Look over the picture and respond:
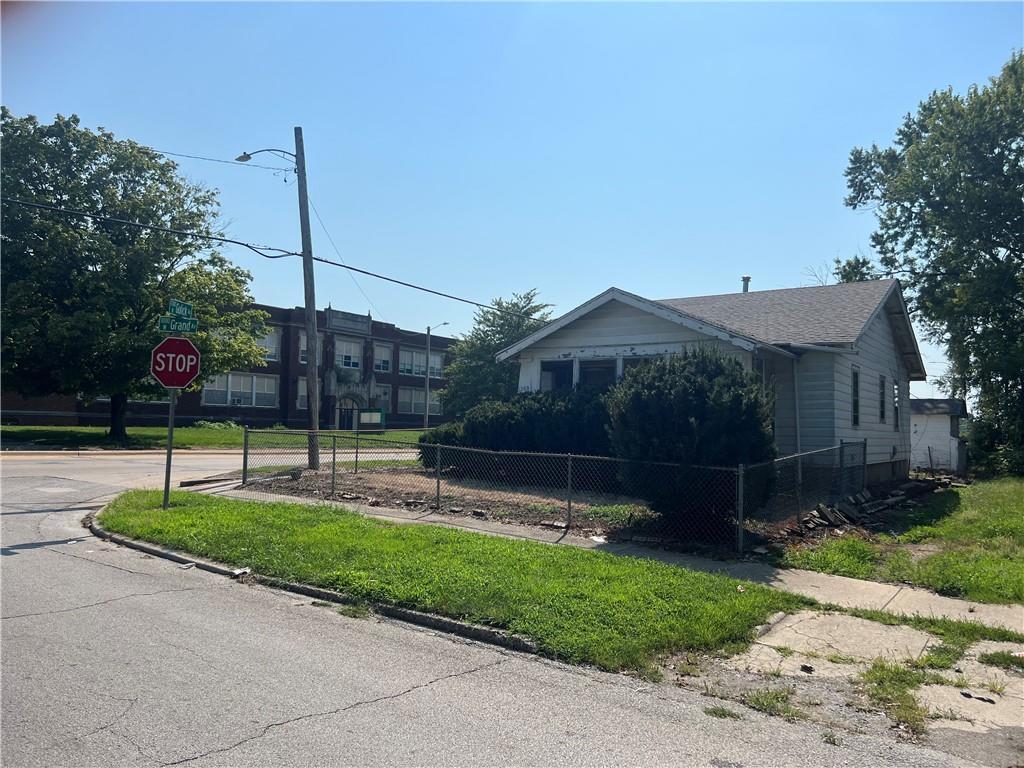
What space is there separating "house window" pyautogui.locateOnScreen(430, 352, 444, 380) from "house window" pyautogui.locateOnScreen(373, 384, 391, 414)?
5608 millimetres

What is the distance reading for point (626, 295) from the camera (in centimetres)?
1667

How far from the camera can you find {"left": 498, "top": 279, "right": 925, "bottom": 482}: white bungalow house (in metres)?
15.9

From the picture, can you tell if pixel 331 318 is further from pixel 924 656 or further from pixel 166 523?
pixel 924 656

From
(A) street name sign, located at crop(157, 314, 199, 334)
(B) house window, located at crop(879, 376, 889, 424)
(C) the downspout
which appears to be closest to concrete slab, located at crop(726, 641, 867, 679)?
(A) street name sign, located at crop(157, 314, 199, 334)

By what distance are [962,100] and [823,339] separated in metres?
19.6

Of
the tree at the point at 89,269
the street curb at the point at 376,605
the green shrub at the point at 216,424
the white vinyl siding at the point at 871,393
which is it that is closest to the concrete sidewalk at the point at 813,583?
the street curb at the point at 376,605

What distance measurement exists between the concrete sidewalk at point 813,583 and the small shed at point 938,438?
2359 centimetres

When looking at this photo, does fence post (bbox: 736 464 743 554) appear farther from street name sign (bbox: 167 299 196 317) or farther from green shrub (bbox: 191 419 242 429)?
green shrub (bbox: 191 419 242 429)

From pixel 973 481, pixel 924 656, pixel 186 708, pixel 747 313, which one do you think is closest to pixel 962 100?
pixel 973 481

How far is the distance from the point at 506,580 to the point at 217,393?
44503mm

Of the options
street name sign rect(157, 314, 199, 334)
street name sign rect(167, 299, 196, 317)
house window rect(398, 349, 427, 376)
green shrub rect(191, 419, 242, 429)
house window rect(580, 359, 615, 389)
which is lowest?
green shrub rect(191, 419, 242, 429)

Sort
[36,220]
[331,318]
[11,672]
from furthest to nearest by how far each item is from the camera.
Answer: [331,318]
[36,220]
[11,672]

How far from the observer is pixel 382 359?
58.1 m

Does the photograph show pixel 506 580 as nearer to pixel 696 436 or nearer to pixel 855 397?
pixel 696 436
